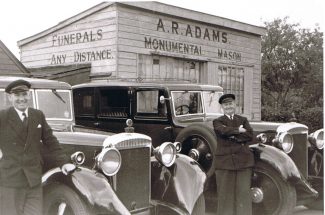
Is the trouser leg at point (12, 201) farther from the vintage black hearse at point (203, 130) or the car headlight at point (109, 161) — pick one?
the vintage black hearse at point (203, 130)

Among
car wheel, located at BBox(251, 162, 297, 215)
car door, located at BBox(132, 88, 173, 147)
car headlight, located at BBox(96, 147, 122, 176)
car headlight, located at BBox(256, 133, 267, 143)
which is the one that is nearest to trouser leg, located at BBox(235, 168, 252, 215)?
car wheel, located at BBox(251, 162, 297, 215)

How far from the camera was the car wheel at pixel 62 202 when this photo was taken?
3143mm

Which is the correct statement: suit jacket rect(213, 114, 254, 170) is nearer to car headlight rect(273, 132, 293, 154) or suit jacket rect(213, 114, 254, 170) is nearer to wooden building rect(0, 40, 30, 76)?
car headlight rect(273, 132, 293, 154)

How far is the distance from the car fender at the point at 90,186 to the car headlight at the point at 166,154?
30.7 inches

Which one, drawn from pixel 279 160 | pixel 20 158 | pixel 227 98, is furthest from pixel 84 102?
pixel 20 158

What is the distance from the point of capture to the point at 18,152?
10.1 ft

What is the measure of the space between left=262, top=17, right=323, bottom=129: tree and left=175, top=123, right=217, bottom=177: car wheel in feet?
15.9

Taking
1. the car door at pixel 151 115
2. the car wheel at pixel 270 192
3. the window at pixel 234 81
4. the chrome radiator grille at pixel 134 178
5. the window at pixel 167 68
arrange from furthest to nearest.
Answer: the window at pixel 234 81 → the window at pixel 167 68 → the car door at pixel 151 115 → the car wheel at pixel 270 192 → the chrome radiator grille at pixel 134 178

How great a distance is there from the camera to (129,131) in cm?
374

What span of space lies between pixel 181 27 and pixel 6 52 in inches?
142

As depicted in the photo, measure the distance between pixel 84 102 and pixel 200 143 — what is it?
6.58ft

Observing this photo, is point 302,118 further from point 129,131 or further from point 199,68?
point 129,131

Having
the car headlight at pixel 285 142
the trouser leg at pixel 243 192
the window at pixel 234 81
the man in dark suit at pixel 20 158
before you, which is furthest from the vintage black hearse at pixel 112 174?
the window at pixel 234 81

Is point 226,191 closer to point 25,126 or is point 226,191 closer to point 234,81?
point 25,126
